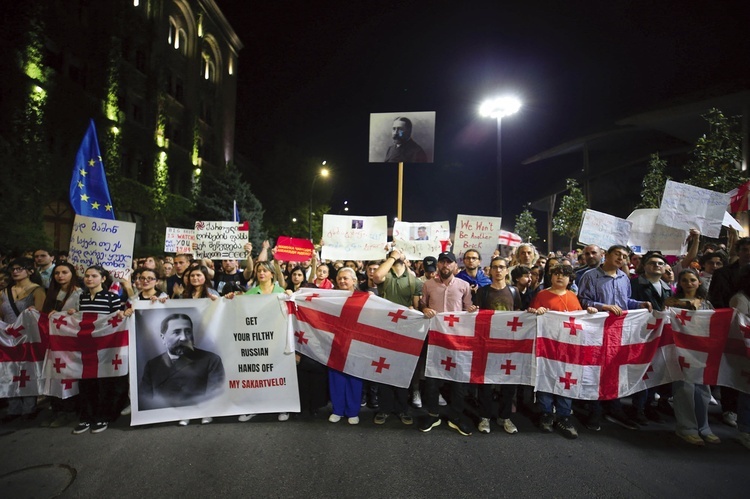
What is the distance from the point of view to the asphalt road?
329 cm

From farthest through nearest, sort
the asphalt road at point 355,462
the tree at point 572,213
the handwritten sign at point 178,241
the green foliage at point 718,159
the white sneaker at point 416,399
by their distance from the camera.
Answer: the tree at point 572,213, the green foliage at point 718,159, the handwritten sign at point 178,241, the white sneaker at point 416,399, the asphalt road at point 355,462

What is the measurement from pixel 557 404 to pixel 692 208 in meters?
3.46

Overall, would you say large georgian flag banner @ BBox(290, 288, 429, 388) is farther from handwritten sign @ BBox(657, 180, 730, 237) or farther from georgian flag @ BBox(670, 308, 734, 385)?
handwritten sign @ BBox(657, 180, 730, 237)

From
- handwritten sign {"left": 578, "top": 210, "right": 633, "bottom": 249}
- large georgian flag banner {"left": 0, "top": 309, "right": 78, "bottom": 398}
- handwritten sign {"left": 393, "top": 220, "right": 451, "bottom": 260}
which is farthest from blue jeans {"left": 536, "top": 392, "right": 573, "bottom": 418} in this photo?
large georgian flag banner {"left": 0, "top": 309, "right": 78, "bottom": 398}

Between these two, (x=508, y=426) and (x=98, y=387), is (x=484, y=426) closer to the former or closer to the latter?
(x=508, y=426)

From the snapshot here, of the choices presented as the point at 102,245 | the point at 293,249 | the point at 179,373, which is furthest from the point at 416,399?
the point at 293,249

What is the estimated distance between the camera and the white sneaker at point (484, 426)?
171 inches

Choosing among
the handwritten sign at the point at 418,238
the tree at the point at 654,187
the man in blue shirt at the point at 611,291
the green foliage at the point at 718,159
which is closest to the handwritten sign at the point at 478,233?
the handwritten sign at the point at 418,238

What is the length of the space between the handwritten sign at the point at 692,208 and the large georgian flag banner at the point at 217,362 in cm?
531

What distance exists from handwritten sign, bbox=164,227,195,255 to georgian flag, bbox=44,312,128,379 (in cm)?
520

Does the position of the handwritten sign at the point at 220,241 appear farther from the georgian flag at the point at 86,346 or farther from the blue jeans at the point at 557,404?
the blue jeans at the point at 557,404

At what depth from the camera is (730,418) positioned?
457 cm

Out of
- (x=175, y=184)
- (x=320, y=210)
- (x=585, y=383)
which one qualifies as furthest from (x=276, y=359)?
(x=320, y=210)

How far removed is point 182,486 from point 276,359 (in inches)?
61.4
